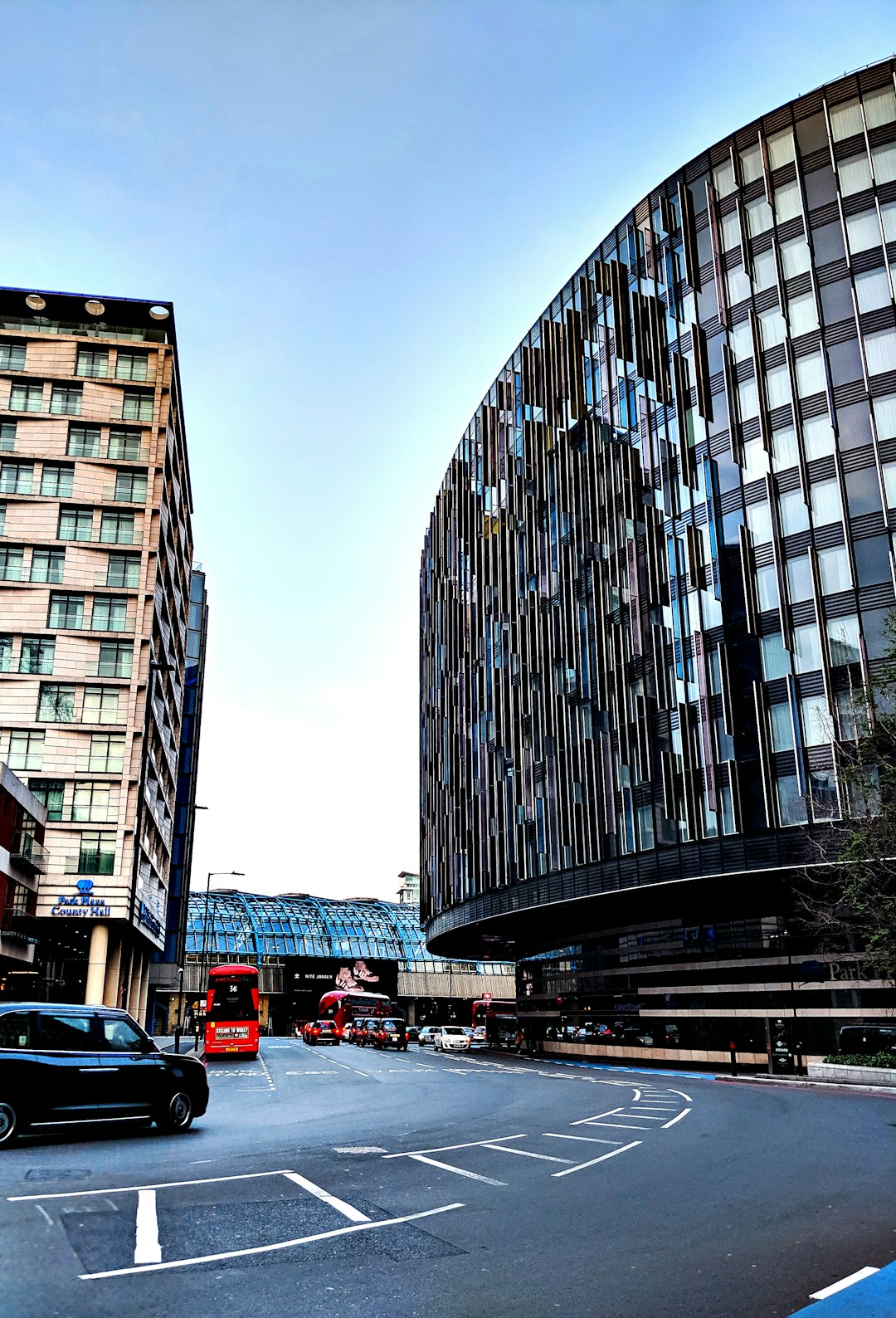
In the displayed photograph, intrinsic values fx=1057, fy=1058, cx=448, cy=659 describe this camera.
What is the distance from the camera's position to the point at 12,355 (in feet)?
180

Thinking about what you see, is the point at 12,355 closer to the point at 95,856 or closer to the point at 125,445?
the point at 125,445

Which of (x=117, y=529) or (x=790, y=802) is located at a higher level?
(x=117, y=529)

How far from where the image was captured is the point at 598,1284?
785 cm

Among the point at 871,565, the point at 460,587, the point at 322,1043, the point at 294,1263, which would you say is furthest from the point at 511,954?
the point at 294,1263

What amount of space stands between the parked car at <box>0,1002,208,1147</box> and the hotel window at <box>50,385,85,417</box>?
142 feet

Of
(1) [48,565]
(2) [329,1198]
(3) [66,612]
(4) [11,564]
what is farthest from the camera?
(1) [48,565]

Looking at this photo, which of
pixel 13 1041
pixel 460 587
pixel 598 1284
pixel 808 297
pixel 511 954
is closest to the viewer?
pixel 598 1284

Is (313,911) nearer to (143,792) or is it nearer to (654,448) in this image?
(143,792)

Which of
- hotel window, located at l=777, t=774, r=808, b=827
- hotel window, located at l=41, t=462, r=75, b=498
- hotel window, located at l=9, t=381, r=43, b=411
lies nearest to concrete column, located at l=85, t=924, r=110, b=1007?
hotel window, located at l=41, t=462, r=75, b=498

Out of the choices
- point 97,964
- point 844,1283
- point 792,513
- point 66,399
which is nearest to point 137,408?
point 66,399

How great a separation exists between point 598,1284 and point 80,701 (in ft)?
154

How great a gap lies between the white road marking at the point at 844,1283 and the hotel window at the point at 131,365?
54.6 m

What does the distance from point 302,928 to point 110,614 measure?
80.5 metres

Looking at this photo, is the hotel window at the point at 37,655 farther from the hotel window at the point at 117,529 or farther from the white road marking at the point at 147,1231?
the white road marking at the point at 147,1231
